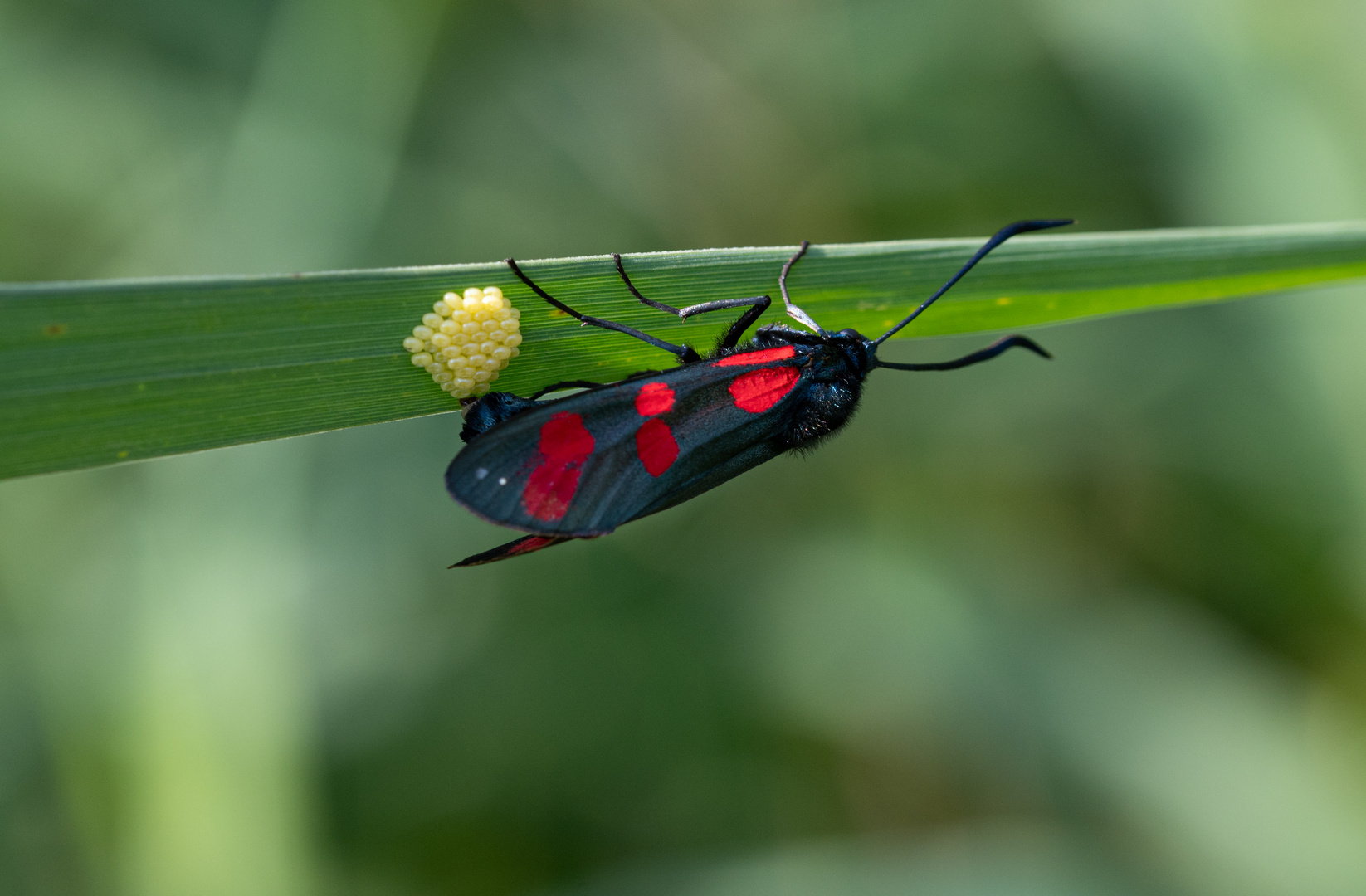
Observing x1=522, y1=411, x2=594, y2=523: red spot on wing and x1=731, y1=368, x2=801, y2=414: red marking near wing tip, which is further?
x1=731, y1=368, x2=801, y2=414: red marking near wing tip

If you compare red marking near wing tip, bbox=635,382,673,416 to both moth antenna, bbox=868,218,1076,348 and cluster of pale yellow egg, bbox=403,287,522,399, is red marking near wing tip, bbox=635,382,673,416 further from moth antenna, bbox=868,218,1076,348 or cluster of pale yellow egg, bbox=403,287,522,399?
moth antenna, bbox=868,218,1076,348

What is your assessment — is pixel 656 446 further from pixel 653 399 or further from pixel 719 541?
pixel 719 541

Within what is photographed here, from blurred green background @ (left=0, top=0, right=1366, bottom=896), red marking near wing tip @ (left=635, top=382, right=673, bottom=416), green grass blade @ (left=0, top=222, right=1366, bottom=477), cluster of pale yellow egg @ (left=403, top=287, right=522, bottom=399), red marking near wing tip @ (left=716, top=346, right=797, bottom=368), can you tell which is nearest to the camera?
green grass blade @ (left=0, top=222, right=1366, bottom=477)

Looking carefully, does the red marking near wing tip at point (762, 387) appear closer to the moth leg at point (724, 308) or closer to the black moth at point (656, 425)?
the black moth at point (656, 425)

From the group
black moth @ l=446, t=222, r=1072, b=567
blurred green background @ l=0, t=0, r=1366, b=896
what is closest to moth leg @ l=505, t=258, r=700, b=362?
black moth @ l=446, t=222, r=1072, b=567

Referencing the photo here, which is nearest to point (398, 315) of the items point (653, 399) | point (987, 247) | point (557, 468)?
point (557, 468)

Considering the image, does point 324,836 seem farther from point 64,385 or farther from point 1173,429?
point 1173,429
